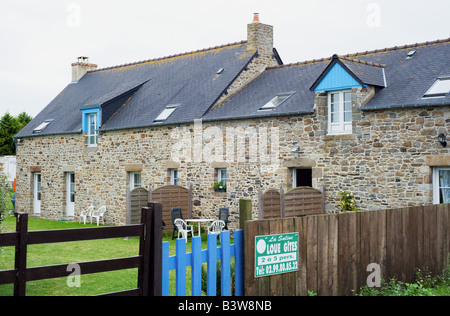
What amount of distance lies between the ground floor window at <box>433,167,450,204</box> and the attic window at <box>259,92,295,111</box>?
5481 mm

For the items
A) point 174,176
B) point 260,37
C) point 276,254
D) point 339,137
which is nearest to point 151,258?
point 276,254

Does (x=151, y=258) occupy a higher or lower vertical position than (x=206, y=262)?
higher

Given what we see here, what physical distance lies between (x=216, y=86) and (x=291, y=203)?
685cm

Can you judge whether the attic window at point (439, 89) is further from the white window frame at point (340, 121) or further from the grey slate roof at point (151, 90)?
the grey slate roof at point (151, 90)

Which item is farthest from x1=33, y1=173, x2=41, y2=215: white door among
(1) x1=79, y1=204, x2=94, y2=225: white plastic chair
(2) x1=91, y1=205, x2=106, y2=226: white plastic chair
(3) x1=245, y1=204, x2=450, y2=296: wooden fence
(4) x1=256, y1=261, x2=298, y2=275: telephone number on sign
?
(4) x1=256, y1=261, x2=298, y2=275: telephone number on sign

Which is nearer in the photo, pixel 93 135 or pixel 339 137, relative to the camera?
pixel 339 137

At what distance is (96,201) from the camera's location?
72.3 feet

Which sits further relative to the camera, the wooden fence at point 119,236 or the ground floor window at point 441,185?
the ground floor window at point 441,185

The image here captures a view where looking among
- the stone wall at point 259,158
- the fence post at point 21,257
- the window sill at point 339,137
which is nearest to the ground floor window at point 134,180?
the stone wall at point 259,158

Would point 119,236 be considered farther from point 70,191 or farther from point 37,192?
point 37,192

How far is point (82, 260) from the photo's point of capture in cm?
1220

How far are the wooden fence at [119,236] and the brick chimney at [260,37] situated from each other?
15533 mm

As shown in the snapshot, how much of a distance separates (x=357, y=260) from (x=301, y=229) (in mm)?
1395

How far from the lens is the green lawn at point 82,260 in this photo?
914 cm
